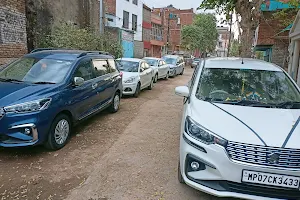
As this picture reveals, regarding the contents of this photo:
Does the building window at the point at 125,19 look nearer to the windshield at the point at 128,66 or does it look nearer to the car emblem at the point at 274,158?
the windshield at the point at 128,66

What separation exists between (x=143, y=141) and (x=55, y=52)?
281 centimetres

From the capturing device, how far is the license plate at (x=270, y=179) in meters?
2.41

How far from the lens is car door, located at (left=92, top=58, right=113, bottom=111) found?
5.72m

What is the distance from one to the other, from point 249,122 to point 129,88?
22.3 feet

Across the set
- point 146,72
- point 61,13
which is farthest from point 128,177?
point 61,13

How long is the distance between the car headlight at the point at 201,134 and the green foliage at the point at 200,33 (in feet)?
112

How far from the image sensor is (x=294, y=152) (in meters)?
2.43

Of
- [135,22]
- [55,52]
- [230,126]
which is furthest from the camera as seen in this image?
[135,22]

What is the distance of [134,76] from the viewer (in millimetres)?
9344

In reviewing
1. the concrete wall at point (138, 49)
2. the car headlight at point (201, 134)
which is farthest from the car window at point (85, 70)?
the concrete wall at point (138, 49)

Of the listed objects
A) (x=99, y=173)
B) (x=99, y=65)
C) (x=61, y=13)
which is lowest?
(x=99, y=173)

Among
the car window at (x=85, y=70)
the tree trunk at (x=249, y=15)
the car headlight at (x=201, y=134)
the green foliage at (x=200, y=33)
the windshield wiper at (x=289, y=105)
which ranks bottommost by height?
the car headlight at (x=201, y=134)

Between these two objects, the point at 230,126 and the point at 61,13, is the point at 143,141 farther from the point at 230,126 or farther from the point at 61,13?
the point at 61,13

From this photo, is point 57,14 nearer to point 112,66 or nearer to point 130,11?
point 112,66
